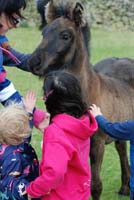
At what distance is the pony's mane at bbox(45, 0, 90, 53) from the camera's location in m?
5.19

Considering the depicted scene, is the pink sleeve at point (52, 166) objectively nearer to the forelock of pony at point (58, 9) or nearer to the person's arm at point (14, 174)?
the person's arm at point (14, 174)

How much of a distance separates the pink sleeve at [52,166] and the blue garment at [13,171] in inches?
6.7

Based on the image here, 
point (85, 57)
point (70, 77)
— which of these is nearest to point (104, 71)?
point (85, 57)

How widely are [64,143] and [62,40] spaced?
153 centimetres

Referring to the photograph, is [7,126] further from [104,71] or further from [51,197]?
[104,71]

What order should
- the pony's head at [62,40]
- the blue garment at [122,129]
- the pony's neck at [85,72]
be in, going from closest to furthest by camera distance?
the blue garment at [122,129]
the pony's head at [62,40]
the pony's neck at [85,72]

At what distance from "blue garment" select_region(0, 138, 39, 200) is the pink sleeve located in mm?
169

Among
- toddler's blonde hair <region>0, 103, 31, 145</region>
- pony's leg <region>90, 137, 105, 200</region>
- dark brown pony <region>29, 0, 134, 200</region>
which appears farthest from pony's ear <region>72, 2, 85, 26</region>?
toddler's blonde hair <region>0, 103, 31, 145</region>

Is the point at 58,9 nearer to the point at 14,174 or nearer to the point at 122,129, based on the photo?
the point at 122,129

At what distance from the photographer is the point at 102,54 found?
52.2ft

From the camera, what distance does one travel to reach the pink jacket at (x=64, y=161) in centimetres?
372

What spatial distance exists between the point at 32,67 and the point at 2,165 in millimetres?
1239

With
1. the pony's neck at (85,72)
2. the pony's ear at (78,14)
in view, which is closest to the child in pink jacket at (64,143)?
the pony's neck at (85,72)

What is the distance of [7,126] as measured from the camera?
3.87m
